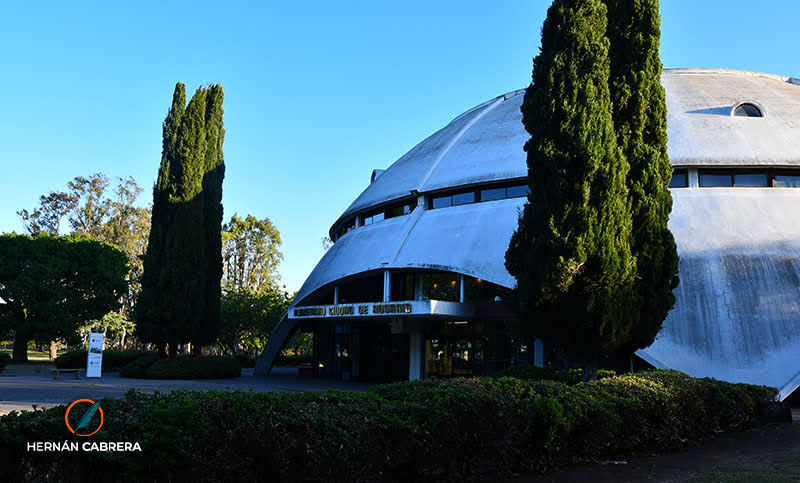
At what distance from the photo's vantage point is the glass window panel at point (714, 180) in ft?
77.8

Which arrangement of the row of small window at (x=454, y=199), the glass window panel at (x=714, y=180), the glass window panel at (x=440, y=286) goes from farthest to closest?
the row of small window at (x=454, y=199) < the glass window panel at (x=440, y=286) < the glass window panel at (x=714, y=180)

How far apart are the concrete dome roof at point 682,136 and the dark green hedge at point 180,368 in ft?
33.2

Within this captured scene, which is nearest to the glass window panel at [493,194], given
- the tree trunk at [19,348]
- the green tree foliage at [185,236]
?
the green tree foliage at [185,236]

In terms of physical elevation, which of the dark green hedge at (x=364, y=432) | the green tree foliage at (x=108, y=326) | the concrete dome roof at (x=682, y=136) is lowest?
the dark green hedge at (x=364, y=432)

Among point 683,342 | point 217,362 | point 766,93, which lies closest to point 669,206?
point 683,342

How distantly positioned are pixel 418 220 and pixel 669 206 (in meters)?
12.6

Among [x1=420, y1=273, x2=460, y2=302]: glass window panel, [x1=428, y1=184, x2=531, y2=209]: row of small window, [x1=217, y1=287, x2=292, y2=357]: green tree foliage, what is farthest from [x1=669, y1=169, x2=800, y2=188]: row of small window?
[x1=217, y1=287, x2=292, y2=357]: green tree foliage

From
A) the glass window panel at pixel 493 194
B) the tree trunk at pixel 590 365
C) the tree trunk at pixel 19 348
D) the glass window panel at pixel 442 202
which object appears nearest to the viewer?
the tree trunk at pixel 590 365

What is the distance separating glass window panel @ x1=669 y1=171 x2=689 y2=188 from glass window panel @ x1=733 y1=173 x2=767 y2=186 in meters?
1.84

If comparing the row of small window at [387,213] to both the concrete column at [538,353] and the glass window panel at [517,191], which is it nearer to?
the glass window panel at [517,191]

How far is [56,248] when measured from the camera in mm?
41812

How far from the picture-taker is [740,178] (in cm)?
2373

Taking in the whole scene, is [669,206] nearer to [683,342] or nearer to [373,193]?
[683,342]

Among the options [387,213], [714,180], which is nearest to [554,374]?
[714,180]
